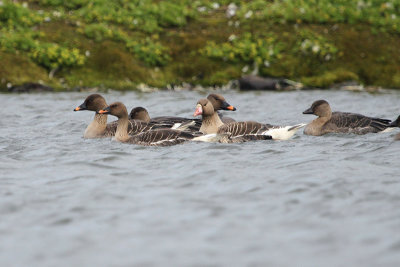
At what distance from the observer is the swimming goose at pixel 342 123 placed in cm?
1561

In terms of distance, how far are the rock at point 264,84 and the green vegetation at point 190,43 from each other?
586 millimetres

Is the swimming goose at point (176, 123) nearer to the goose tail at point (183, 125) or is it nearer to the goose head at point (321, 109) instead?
the goose tail at point (183, 125)

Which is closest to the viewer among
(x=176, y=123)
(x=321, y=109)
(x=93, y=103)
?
(x=176, y=123)

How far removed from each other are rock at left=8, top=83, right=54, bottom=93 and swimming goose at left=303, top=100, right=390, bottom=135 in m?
14.2

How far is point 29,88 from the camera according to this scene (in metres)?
27.3

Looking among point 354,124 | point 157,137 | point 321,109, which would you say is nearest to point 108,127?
point 157,137

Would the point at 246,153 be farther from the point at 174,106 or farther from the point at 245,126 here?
the point at 174,106

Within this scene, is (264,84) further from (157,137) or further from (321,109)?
(157,137)

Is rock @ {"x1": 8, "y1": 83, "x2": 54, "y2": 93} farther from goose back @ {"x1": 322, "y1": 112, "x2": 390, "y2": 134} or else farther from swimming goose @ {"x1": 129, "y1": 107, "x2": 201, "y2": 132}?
goose back @ {"x1": 322, "y1": 112, "x2": 390, "y2": 134}

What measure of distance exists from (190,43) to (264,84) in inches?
182

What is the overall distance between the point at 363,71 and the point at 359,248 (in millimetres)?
23131

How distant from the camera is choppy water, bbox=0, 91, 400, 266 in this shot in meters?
6.91

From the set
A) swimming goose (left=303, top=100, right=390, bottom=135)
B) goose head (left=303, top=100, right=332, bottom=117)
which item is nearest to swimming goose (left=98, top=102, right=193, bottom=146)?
swimming goose (left=303, top=100, right=390, bottom=135)

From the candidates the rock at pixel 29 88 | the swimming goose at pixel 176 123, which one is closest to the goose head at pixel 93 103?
the swimming goose at pixel 176 123
